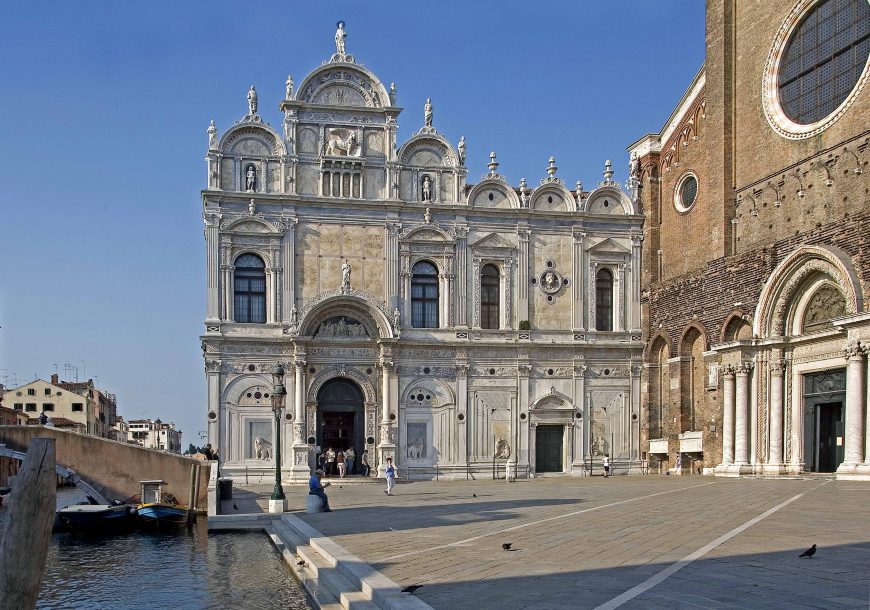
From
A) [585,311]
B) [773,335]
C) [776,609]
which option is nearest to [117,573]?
[776,609]

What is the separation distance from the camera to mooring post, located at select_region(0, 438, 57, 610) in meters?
7.77

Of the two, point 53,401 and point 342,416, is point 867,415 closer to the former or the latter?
point 342,416

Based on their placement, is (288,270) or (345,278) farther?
(345,278)

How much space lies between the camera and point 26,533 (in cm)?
783

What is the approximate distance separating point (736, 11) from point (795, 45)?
3616 mm

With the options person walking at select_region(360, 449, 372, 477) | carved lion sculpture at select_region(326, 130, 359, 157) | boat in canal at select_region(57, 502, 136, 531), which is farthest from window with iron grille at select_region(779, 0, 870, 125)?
boat in canal at select_region(57, 502, 136, 531)

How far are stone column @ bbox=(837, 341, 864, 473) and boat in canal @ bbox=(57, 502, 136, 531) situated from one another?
18499mm

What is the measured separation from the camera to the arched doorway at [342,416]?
35438 mm

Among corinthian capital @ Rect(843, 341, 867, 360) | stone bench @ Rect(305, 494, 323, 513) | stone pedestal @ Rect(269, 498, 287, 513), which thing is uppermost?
corinthian capital @ Rect(843, 341, 867, 360)

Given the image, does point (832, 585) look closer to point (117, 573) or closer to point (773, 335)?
point (117, 573)

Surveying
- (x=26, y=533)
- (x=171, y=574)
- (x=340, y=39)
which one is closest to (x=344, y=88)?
(x=340, y=39)

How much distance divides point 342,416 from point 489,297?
700cm

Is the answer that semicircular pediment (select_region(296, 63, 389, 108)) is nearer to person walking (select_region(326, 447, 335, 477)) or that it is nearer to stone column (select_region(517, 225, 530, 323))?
stone column (select_region(517, 225, 530, 323))

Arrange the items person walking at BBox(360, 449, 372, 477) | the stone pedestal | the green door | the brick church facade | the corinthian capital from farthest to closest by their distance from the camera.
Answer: the green door < person walking at BBox(360, 449, 372, 477) < the brick church facade < the corinthian capital < the stone pedestal
